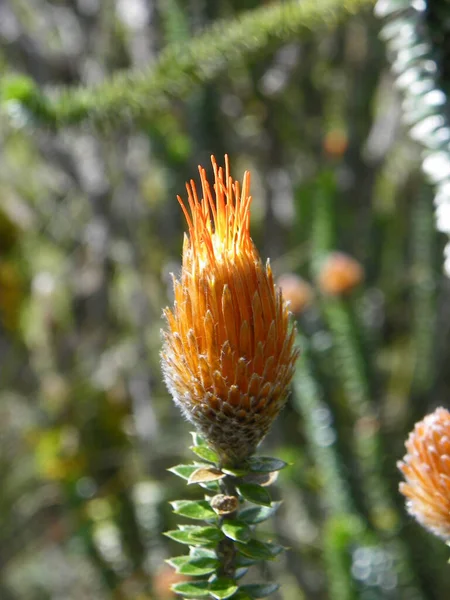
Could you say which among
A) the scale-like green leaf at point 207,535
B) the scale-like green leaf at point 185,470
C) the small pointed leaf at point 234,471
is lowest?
the scale-like green leaf at point 207,535

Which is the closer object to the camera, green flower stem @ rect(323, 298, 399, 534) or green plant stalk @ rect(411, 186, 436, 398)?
green flower stem @ rect(323, 298, 399, 534)

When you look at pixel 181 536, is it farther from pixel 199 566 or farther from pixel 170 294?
pixel 170 294

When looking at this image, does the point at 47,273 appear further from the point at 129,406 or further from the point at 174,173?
the point at 174,173

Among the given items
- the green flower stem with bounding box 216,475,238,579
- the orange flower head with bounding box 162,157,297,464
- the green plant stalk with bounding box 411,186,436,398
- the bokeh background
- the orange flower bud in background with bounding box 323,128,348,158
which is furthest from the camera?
the orange flower bud in background with bounding box 323,128,348,158

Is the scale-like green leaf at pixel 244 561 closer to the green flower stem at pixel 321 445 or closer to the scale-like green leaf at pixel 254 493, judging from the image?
the scale-like green leaf at pixel 254 493

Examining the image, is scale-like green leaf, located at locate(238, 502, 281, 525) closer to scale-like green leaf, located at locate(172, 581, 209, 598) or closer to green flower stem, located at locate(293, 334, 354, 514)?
scale-like green leaf, located at locate(172, 581, 209, 598)

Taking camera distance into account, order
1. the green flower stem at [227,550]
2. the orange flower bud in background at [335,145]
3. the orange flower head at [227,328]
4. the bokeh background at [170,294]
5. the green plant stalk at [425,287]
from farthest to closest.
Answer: the orange flower bud in background at [335,145] → the green plant stalk at [425,287] → the bokeh background at [170,294] → the green flower stem at [227,550] → the orange flower head at [227,328]

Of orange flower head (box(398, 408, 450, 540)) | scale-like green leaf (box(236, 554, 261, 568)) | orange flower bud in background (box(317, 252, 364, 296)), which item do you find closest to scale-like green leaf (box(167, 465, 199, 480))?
scale-like green leaf (box(236, 554, 261, 568))

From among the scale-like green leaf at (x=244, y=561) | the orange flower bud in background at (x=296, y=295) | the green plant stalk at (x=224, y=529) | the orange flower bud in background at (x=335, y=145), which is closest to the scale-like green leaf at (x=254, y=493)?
the green plant stalk at (x=224, y=529)
